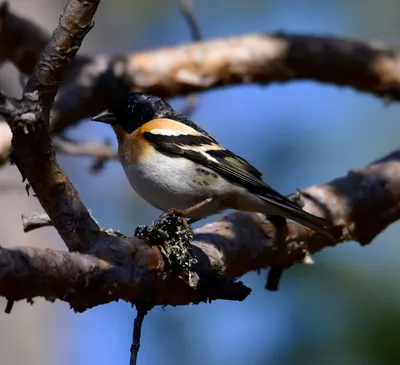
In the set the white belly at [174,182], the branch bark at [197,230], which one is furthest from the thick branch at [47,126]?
the white belly at [174,182]

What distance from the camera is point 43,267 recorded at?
2566mm

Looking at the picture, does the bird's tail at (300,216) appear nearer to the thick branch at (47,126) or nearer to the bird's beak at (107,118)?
the bird's beak at (107,118)

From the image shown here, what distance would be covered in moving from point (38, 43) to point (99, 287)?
4606 mm

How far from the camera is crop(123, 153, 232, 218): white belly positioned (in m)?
4.41

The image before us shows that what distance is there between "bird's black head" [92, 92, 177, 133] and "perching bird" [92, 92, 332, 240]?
21 centimetres

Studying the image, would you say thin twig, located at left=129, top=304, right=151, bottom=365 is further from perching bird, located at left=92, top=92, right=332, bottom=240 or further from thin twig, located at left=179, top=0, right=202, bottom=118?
thin twig, located at left=179, top=0, right=202, bottom=118

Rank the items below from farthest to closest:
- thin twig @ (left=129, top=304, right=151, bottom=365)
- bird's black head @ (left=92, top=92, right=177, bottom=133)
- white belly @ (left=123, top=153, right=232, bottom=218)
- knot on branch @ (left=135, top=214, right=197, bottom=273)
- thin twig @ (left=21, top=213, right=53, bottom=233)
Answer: bird's black head @ (left=92, top=92, right=177, bottom=133) < white belly @ (left=123, top=153, right=232, bottom=218) < thin twig @ (left=21, top=213, right=53, bottom=233) < knot on branch @ (left=135, top=214, right=197, bottom=273) < thin twig @ (left=129, top=304, right=151, bottom=365)

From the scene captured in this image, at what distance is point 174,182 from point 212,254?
61cm

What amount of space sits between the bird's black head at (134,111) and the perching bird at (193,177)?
0.21m

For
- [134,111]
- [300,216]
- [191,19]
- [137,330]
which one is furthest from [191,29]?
[137,330]

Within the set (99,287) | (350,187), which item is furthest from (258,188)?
(99,287)

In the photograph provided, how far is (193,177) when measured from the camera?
4516mm

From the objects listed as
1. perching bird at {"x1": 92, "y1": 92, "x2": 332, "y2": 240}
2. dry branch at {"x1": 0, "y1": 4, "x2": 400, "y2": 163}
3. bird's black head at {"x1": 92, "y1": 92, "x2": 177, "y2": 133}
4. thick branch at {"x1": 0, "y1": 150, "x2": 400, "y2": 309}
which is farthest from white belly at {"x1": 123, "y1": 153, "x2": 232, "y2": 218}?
dry branch at {"x1": 0, "y1": 4, "x2": 400, "y2": 163}

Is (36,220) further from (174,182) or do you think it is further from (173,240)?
(174,182)
